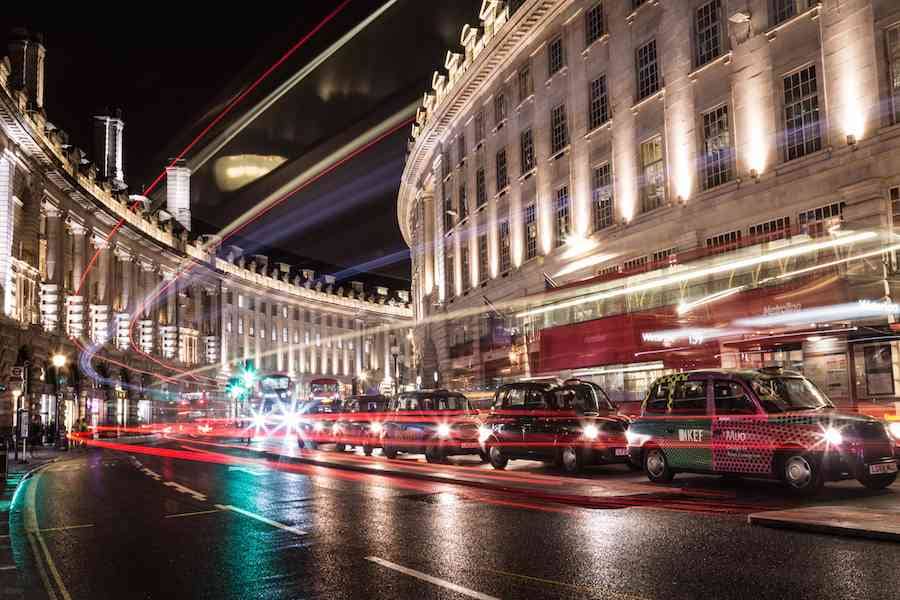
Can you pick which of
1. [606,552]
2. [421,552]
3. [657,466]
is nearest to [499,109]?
[657,466]

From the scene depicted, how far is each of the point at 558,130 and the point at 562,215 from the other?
380 centimetres

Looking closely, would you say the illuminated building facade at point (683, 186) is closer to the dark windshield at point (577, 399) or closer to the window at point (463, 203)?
the dark windshield at point (577, 399)

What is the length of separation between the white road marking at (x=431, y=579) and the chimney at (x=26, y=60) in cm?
5924

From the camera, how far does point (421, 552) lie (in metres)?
9.16

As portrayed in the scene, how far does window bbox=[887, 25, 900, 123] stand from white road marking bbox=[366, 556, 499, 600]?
18108 millimetres

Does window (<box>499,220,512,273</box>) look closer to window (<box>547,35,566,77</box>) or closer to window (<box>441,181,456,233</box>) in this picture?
window (<box>547,35,566,77</box>)

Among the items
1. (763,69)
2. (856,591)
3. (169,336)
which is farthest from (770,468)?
(169,336)

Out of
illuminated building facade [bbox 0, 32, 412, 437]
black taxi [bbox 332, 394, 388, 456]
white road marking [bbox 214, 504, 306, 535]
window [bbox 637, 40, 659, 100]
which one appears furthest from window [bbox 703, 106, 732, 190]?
illuminated building facade [bbox 0, 32, 412, 437]

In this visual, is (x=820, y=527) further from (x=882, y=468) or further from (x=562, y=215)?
(x=562, y=215)

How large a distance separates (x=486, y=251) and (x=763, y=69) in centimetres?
2169

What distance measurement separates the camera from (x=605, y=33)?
3256 centimetres

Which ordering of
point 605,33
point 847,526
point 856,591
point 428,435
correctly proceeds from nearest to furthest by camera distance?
1. point 856,591
2. point 847,526
3. point 428,435
4. point 605,33

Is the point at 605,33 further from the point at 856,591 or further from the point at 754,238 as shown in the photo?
the point at 856,591

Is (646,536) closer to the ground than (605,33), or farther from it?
closer to the ground
